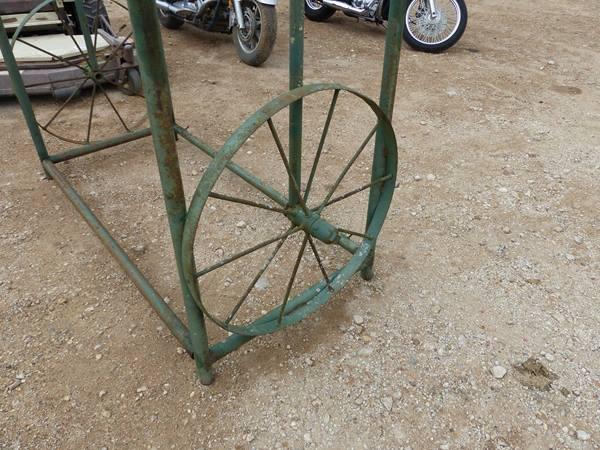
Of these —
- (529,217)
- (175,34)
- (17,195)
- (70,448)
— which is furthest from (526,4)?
(70,448)

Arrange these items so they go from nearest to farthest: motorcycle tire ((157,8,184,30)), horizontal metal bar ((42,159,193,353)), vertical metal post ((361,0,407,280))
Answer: vertical metal post ((361,0,407,280)), horizontal metal bar ((42,159,193,353)), motorcycle tire ((157,8,184,30))

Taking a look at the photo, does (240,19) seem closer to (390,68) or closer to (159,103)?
(390,68)

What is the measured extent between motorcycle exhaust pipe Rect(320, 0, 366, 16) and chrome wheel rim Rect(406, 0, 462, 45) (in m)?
0.49

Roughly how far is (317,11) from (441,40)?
1.43 metres

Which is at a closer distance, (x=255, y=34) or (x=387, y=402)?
(x=387, y=402)

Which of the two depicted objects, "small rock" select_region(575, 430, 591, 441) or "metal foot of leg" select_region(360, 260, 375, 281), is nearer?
"small rock" select_region(575, 430, 591, 441)

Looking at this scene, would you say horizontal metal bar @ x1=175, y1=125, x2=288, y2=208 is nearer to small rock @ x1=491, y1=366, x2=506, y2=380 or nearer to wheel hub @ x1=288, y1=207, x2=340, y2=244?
wheel hub @ x1=288, y1=207, x2=340, y2=244

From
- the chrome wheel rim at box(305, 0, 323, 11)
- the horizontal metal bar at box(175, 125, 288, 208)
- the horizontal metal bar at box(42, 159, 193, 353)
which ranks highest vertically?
the horizontal metal bar at box(175, 125, 288, 208)

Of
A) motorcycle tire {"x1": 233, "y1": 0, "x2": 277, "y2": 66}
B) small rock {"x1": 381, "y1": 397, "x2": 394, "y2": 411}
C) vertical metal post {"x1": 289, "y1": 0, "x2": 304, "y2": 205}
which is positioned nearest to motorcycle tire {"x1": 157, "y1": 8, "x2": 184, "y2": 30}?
motorcycle tire {"x1": 233, "y1": 0, "x2": 277, "y2": 66}

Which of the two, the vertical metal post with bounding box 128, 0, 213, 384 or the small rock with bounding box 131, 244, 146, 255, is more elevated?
the vertical metal post with bounding box 128, 0, 213, 384

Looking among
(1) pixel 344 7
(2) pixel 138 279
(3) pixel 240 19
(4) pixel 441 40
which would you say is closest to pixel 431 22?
(4) pixel 441 40

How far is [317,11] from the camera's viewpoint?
5.06 meters

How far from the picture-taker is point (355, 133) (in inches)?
118

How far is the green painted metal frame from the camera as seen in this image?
1.02 m
